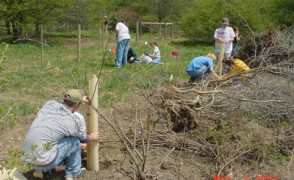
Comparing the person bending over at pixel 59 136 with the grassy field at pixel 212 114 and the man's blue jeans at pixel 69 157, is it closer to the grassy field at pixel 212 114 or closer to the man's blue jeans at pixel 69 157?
the man's blue jeans at pixel 69 157

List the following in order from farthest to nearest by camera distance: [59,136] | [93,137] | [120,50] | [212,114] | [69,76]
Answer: [120,50] < [69,76] < [212,114] < [93,137] < [59,136]

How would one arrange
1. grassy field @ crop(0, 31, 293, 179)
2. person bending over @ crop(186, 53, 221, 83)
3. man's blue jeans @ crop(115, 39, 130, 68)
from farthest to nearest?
man's blue jeans @ crop(115, 39, 130, 68) < person bending over @ crop(186, 53, 221, 83) < grassy field @ crop(0, 31, 293, 179)

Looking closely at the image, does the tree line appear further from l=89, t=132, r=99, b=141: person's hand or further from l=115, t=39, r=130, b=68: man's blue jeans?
l=89, t=132, r=99, b=141: person's hand

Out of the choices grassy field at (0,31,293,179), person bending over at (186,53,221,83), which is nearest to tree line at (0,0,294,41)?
person bending over at (186,53,221,83)

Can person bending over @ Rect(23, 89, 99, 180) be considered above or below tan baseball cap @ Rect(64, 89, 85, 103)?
below

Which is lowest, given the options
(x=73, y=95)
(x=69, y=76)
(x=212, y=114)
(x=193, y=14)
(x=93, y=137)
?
(x=69, y=76)

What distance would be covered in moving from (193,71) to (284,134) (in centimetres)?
295

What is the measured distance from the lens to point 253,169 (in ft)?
14.5

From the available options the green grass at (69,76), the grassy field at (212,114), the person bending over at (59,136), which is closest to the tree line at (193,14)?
the green grass at (69,76)

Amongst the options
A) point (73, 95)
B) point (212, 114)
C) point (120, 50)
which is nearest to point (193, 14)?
point (120, 50)

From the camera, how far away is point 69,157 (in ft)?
13.0

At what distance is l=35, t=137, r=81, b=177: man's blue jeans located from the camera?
12.6 ft

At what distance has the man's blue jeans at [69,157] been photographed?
12.6 feet

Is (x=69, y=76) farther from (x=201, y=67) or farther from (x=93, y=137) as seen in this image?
(x=93, y=137)
